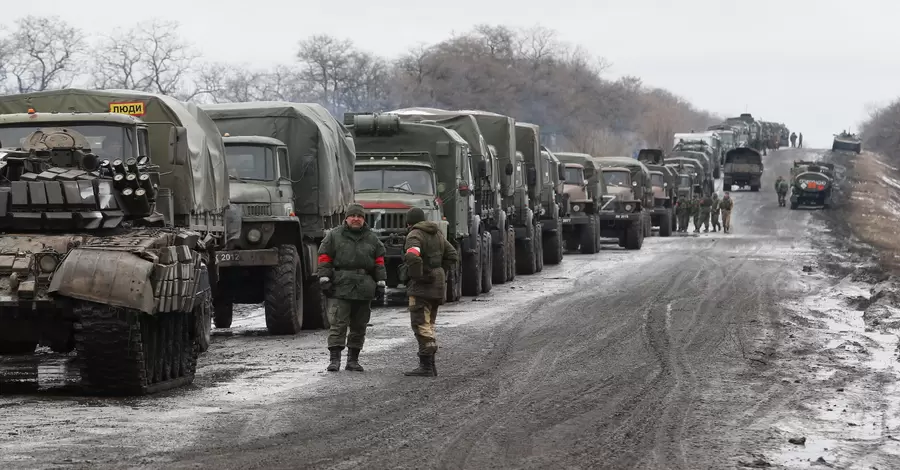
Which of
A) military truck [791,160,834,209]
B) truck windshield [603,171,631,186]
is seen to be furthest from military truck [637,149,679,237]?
military truck [791,160,834,209]

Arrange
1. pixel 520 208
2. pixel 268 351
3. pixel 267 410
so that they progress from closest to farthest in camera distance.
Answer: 1. pixel 267 410
2. pixel 268 351
3. pixel 520 208

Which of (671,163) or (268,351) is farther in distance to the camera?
(671,163)

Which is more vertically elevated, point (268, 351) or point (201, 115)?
point (201, 115)

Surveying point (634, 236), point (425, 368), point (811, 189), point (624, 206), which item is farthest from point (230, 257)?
point (811, 189)

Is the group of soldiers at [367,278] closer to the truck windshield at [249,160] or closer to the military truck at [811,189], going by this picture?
the truck windshield at [249,160]

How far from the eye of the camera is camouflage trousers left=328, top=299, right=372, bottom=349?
13.4 meters

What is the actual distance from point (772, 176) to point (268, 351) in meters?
76.5

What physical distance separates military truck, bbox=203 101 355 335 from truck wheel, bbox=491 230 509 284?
7.72m

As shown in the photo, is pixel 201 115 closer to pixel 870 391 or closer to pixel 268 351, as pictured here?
pixel 268 351

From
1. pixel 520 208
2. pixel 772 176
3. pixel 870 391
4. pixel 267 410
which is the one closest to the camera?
pixel 267 410

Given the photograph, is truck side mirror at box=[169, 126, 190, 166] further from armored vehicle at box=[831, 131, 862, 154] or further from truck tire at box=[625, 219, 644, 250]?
armored vehicle at box=[831, 131, 862, 154]

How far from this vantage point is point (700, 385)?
12719 mm

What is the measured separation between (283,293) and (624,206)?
26598mm

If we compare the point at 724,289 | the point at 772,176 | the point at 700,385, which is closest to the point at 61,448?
the point at 700,385
